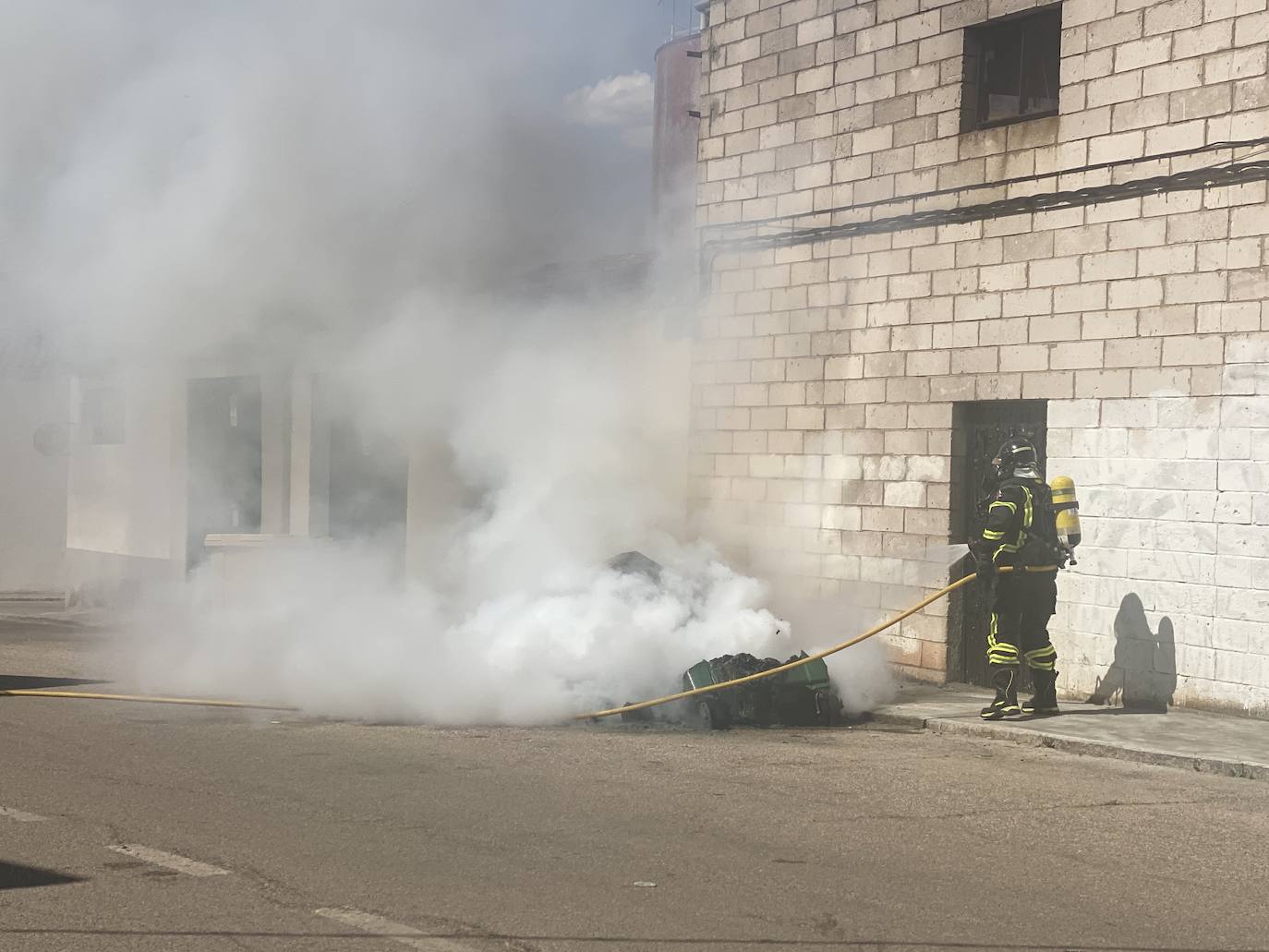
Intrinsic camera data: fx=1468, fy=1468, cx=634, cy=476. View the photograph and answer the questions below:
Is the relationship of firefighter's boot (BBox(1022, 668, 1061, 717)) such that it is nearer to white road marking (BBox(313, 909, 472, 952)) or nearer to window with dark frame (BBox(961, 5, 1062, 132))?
window with dark frame (BBox(961, 5, 1062, 132))

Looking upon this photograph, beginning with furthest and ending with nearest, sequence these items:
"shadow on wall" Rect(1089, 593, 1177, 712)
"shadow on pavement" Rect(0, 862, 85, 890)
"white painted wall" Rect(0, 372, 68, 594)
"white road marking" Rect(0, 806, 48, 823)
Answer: "white painted wall" Rect(0, 372, 68, 594)
"shadow on wall" Rect(1089, 593, 1177, 712)
"white road marking" Rect(0, 806, 48, 823)
"shadow on pavement" Rect(0, 862, 85, 890)

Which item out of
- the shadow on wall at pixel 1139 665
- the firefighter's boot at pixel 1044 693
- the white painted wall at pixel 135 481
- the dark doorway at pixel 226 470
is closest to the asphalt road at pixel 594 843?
the firefighter's boot at pixel 1044 693

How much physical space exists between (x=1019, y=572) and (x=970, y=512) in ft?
6.26

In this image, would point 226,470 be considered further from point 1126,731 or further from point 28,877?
point 28,877

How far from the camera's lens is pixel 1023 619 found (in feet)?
30.8

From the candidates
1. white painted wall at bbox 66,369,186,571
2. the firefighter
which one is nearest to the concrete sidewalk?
the firefighter

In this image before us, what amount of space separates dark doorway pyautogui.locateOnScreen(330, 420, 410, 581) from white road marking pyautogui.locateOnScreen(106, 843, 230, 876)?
7.79m

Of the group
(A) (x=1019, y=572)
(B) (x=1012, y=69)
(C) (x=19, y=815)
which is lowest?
(C) (x=19, y=815)

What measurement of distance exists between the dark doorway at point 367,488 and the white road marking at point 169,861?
25.5 feet

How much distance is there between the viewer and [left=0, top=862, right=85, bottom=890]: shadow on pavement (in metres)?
4.80

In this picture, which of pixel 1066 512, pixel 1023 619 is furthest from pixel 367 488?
pixel 1066 512

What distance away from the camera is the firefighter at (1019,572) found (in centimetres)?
915

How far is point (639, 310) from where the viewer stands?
13445 millimetres

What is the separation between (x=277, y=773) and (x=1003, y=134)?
22.8ft
